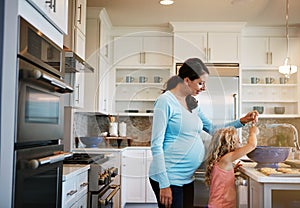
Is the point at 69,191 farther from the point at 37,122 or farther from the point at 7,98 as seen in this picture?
the point at 7,98

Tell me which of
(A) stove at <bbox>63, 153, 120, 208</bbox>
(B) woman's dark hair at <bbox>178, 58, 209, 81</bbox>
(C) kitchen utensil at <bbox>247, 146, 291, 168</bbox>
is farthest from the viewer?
(A) stove at <bbox>63, 153, 120, 208</bbox>

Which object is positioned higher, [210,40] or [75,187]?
[210,40]

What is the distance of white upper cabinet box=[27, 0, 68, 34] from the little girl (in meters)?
1.22

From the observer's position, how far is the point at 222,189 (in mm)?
2359

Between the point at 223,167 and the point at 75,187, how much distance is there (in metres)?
0.92

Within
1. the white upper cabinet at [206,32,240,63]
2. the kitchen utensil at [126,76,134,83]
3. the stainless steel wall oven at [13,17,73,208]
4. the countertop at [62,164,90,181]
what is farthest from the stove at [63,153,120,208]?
the white upper cabinet at [206,32,240,63]

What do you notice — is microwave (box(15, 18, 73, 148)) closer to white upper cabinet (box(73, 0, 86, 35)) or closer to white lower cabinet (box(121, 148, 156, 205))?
white upper cabinet (box(73, 0, 86, 35))

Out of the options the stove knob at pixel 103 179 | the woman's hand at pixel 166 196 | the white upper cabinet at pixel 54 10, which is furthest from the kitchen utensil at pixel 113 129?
the white upper cabinet at pixel 54 10

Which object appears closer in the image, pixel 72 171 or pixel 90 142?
pixel 72 171

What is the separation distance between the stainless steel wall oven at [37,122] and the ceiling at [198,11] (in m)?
2.73

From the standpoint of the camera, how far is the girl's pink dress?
2.34 meters

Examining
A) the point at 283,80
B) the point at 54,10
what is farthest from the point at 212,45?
the point at 54,10

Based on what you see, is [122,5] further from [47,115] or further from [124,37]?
[47,115]

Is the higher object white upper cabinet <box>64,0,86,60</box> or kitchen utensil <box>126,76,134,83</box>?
white upper cabinet <box>64,0,86,60</box>
